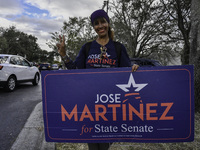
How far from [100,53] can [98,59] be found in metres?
0.08

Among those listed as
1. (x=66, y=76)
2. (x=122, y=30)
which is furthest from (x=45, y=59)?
(x=66, y=76)

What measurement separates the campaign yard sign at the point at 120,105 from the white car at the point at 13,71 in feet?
20.0

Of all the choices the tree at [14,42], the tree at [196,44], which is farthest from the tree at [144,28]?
the tree at [14,42]

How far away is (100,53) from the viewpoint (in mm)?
1852

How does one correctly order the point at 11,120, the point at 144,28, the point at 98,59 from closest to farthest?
the point at 98,59, the point at 11,120, the point at 144,28

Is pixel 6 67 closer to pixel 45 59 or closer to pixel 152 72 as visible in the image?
pixel 152 72

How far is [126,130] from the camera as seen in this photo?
1.66m

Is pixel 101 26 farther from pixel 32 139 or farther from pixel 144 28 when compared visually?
pixel 144 28

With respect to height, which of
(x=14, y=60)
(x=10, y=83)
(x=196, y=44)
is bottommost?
(x=10, y=83)

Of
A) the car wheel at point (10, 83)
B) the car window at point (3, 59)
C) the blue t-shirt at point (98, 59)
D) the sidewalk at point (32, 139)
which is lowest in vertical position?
the sidewalk at point (32, 139)

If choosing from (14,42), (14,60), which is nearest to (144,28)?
(14,60)

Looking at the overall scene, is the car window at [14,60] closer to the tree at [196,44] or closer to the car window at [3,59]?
the car window at [3,59]

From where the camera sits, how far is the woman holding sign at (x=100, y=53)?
1.82m

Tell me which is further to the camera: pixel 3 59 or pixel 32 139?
pixel 3 59
